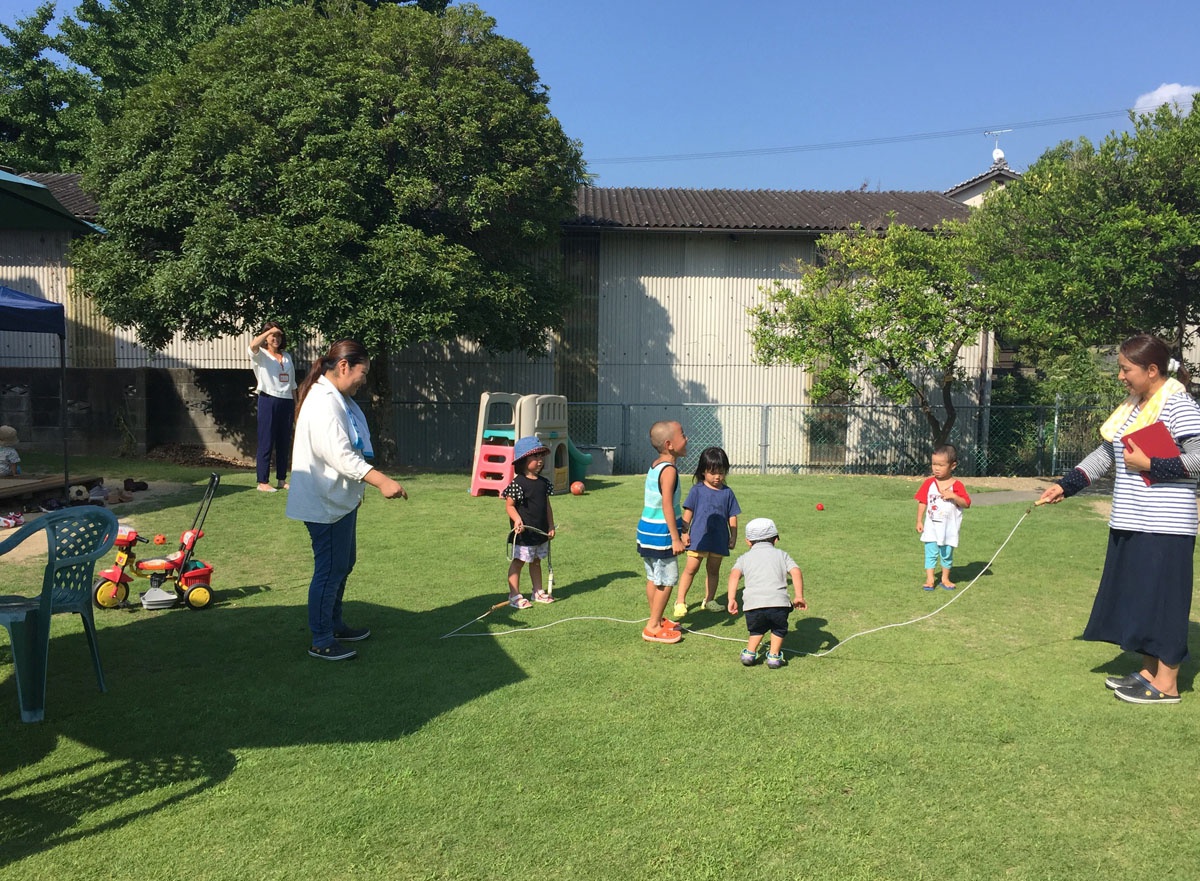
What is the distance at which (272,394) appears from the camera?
9797mm

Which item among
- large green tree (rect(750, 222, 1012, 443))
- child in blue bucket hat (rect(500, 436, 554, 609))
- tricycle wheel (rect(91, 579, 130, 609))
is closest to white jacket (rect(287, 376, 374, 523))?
child in blue bucket hat (rect(500, 436, 554, 609))

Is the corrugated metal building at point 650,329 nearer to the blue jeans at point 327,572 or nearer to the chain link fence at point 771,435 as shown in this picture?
the chain link fence at point 771,435

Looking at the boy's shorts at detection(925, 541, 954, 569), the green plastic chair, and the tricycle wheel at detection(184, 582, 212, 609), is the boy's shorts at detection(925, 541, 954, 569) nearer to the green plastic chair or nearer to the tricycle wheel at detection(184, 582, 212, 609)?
the tricycle wheel at detection(184, 582, 212, 609)

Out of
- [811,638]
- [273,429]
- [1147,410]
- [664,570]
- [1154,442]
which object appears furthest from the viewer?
[273,429]

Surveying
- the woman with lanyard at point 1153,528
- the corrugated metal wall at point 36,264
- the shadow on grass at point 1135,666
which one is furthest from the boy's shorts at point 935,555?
the corrugated metal wall at point 36,264

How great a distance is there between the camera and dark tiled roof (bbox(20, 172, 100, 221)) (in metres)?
17.1

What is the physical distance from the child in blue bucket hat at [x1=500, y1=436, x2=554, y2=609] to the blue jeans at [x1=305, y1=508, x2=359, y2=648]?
50.7 inches

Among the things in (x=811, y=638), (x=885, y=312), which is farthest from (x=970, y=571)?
(x=885, y=312)

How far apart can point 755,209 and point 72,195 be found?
14.5m

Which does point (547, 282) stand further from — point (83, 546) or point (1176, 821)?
point (1176, 821)

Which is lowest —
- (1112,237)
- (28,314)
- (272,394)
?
(272,394)

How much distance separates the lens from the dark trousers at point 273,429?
9844mm

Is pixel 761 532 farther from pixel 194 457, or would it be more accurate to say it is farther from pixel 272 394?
pixel 194 457

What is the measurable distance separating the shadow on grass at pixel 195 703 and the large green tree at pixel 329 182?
8.28 m
